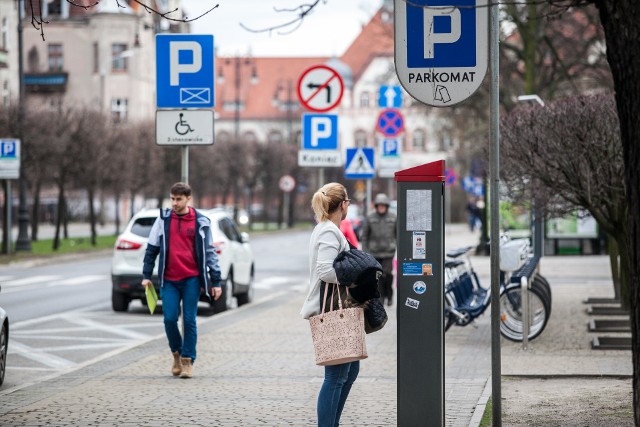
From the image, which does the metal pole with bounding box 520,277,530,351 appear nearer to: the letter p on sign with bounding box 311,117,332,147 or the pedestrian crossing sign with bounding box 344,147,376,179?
the letter p on sign with bounding box 311,117,332,147

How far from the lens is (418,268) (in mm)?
7641

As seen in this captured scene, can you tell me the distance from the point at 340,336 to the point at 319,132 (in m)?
12.5

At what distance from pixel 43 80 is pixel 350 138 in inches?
1608

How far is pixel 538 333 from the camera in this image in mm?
14508

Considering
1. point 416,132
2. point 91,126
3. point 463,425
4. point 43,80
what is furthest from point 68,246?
point 416,132

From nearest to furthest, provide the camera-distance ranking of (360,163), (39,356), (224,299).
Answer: (39,356), (224,299), (360,163)

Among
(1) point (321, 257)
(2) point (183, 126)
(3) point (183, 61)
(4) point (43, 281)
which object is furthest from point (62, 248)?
(1) point (321, 257)

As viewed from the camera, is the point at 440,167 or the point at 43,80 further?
the point at 43,80

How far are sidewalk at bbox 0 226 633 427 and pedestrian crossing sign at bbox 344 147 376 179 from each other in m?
7.97

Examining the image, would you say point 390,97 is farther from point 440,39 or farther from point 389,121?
point 440,39

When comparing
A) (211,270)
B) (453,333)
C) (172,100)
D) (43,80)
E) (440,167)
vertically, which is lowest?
(453,333)

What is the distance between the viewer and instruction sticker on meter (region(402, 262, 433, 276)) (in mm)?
7633

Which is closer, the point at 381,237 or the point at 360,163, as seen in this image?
the point at 381,237

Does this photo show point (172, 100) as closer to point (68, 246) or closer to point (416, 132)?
point (68, 246)
